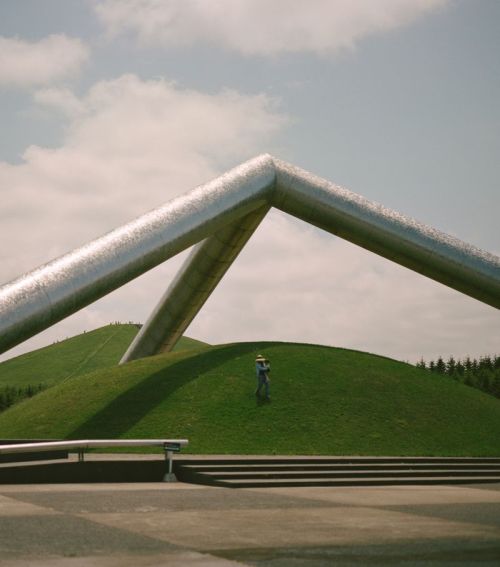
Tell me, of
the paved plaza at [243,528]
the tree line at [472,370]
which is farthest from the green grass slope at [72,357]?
the paved plaza at [243,528]

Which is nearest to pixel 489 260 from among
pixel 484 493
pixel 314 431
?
pixel 314 431

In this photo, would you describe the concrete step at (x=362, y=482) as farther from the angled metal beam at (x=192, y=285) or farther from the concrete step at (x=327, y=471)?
the angled metal beam at (x=192, y=285)

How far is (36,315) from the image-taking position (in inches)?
794

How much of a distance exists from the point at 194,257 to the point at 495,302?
11.7 m

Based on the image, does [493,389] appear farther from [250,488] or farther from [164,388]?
[250,488]

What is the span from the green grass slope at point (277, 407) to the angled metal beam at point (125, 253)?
176 inches

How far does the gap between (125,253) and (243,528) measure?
14348mm

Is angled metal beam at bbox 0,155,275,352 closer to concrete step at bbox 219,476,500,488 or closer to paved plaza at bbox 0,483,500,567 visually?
paved plaza at bbox 0,483,500,567

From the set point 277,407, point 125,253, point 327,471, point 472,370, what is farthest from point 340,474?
point 472,370

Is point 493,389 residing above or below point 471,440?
above

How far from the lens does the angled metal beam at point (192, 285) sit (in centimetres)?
2998

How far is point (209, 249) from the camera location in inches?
1201

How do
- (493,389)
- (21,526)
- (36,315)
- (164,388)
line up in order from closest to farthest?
1. (21,526)
2. (36,315)
3. (164,388)
4. (493,389)

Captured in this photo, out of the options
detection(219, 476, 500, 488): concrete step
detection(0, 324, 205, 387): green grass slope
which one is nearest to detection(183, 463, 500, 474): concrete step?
detection(219, 476, 500, 488): concrete step
